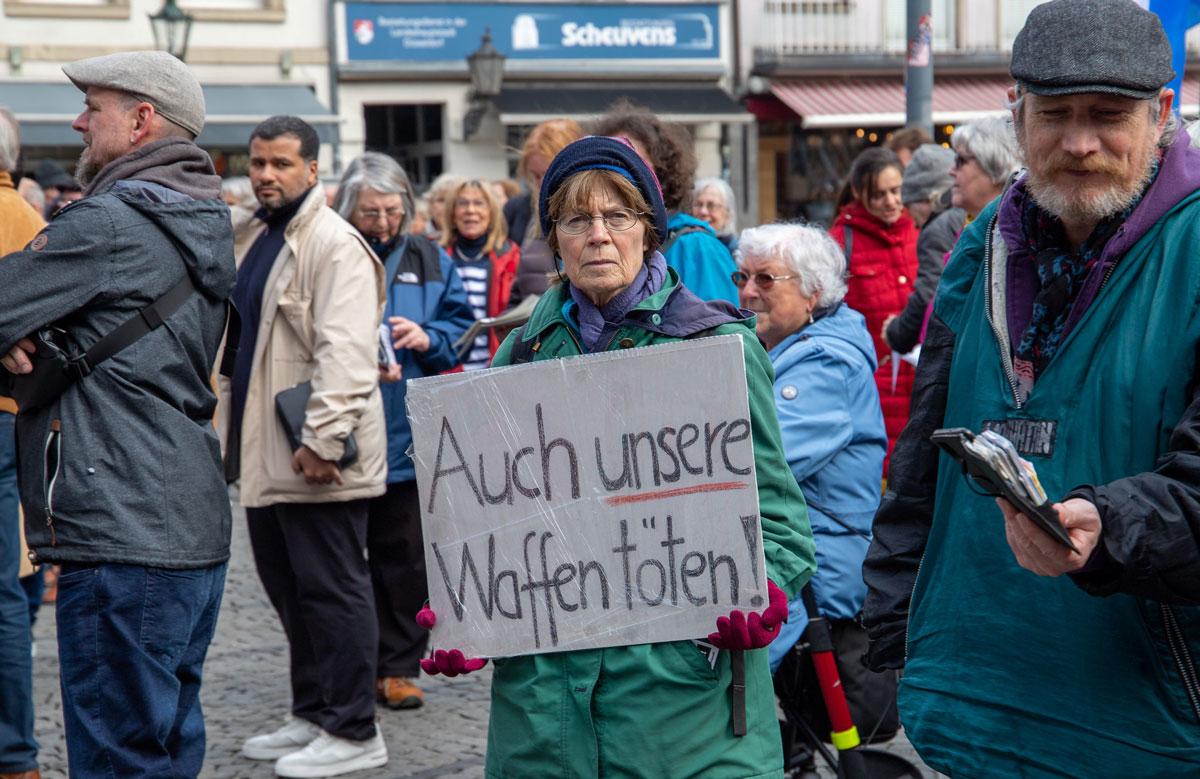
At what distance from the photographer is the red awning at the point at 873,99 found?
2166 cm

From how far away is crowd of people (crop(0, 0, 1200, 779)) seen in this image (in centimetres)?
226

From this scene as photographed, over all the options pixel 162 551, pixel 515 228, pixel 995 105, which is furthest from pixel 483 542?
pixel 995 105

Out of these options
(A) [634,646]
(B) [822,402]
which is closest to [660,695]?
(A) [634,646]

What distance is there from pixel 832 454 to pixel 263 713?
2728 mm

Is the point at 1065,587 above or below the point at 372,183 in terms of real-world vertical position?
below

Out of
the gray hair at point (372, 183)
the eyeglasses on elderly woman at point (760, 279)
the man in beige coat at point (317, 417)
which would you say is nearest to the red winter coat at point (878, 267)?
the gray hair at point (372, 183)

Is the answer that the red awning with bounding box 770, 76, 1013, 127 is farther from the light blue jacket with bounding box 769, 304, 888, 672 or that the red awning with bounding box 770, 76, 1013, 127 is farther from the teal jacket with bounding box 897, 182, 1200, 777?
the teal jacket with bounding box 897, 182, 1200, 777

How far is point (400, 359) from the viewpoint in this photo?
19.6ft

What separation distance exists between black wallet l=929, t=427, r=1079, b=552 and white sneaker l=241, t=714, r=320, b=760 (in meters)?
3.67

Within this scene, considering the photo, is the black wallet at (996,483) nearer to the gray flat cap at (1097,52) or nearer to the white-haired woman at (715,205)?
the gray flat cap at (1097,52)

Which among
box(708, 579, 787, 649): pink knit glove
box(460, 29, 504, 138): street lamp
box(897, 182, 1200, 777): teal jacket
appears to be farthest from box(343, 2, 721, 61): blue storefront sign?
box(897, 182, 1200, 777): teal jacket

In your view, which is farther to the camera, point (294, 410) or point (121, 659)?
point (294, 410)

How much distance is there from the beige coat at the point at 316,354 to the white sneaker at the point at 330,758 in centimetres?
78

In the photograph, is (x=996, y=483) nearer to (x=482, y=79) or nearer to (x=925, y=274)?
(x=925, y=274)
